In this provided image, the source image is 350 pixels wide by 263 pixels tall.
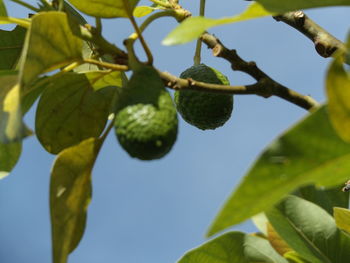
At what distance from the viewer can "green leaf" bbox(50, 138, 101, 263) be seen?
1.55 meters

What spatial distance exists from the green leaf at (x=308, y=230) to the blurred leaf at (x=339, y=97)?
686mm

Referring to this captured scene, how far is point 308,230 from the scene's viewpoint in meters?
1.87

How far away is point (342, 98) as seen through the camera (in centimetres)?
118

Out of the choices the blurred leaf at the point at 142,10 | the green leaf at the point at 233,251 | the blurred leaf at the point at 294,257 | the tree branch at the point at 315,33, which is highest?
the tree branch at the point at 315,33

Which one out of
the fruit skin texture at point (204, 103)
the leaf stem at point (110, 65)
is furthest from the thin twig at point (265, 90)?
the fruit skin texture at point (204, 103)

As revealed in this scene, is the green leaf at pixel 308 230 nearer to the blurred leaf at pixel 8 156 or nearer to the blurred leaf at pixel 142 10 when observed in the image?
the blurred leaf at pixel 8 156

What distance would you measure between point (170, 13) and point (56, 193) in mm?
704

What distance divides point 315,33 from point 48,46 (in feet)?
3.83

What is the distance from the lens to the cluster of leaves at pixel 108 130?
3.66 feet

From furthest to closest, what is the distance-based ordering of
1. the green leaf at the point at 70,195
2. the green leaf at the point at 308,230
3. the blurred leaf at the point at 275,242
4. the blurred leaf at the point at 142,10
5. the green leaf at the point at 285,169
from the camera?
the blurred leaf at the point at 142,10 < the blurred leaf at the point at 275,242 < the green leaf at the point at 308,230 < the green leaf at the point at 70,195 < the green leaf at the point at 285,169

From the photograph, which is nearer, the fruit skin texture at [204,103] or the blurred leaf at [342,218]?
the blurred leaf at [342,218]

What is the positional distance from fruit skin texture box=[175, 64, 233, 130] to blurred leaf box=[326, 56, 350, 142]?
83cm

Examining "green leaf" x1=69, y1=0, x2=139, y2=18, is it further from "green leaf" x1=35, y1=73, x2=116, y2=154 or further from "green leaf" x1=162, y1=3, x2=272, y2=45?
"green leaf" x1=162, y1=3, x2=272, y2=45

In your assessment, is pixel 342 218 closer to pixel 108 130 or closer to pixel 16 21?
pixel 108 130
